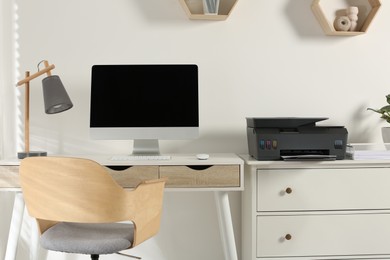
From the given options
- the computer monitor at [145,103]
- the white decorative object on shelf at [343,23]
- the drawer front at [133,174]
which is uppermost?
the white decorative object on shelf at [343,23]

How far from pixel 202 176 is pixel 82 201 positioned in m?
0.71

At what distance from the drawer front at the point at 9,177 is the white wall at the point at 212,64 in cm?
52

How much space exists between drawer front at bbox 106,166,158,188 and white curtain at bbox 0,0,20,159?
870 millimetres

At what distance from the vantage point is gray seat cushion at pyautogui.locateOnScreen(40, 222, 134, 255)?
2.06m

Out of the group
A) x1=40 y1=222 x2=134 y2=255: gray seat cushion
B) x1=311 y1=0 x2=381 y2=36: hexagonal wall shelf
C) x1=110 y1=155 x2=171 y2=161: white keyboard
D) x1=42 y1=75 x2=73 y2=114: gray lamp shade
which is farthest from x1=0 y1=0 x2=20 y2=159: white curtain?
x1=311 y1=0 x2=381 y2=36: hexagonal wall shelf

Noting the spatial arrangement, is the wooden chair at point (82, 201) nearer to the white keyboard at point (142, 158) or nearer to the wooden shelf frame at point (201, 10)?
the white keyboard at point (142, 158)

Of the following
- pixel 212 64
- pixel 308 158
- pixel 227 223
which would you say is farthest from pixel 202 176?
pixel 212 64

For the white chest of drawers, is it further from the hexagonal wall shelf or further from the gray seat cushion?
the hexagonal wall shelf

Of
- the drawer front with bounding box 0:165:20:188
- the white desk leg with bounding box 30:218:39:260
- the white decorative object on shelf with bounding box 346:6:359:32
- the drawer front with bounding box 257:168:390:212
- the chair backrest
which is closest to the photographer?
the chair backrest

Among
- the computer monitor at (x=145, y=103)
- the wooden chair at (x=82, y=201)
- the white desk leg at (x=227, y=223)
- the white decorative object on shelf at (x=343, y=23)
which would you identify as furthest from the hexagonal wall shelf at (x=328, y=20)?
the wooden chair at (x=82, y=201)

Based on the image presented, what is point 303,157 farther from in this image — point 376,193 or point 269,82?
point 269,82

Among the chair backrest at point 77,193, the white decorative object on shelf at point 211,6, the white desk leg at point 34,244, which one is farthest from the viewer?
the white decorative object on shelf at point 211,6

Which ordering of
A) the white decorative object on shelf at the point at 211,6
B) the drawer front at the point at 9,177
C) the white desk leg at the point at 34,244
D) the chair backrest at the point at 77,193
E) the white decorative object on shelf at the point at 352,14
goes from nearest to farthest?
the chair backrest at the point at 77,193, the drawer front at the point at 9,177, the white desk leg at the point at 34,244, the white decorative object on shelf at the point at 211,6, the white decorative object on shelf at the point at 352,14

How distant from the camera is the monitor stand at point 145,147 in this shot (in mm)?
2805
